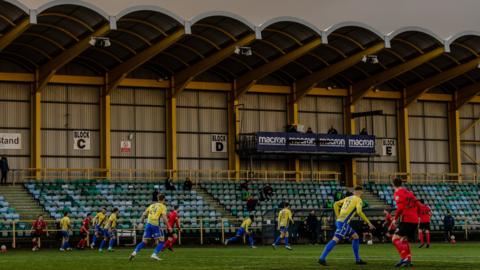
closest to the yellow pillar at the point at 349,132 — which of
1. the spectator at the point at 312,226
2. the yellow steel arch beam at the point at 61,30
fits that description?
the spectator at the point at 312,226

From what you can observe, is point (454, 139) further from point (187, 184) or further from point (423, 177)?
point (187, 184)

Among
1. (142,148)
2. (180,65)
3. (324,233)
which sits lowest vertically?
(324,233)

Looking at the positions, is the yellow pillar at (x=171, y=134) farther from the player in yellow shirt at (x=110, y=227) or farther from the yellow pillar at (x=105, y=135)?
the player in yellow shirt at (x=110, y=227)

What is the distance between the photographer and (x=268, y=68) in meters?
56.8

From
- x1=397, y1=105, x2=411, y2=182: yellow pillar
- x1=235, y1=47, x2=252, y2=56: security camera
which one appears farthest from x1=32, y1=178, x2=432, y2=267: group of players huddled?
x1=397, y1=105, x2=411, y2=182: yellow pillar

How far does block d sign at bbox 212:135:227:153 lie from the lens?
194 feet

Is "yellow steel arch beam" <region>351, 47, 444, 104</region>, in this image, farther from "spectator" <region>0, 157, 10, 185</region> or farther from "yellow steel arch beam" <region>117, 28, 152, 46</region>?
"spectator" <region>0, 157, 10, 185</region>

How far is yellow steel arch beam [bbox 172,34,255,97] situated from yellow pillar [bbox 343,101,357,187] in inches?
473

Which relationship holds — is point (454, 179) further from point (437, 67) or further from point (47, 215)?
point (47, 215)

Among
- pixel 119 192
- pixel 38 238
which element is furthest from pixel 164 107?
pixel 38 238

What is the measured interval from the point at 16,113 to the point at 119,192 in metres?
7.31

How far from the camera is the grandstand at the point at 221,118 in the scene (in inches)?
1970

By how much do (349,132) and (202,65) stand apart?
40.9ft

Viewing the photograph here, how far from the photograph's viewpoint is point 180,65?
2240 inches
